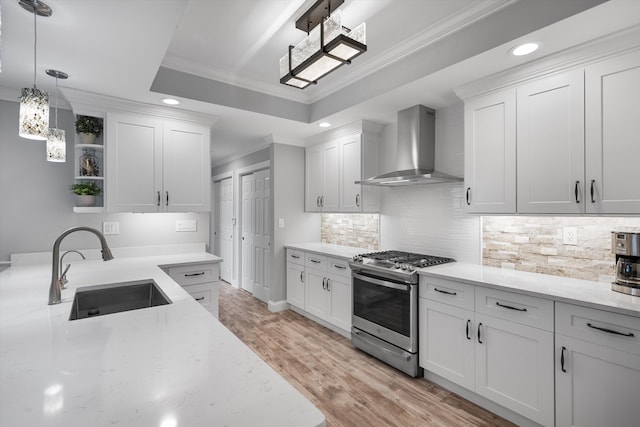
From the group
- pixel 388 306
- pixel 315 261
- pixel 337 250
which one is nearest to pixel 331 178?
pixel 337 250

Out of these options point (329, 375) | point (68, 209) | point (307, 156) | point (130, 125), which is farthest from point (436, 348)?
point (68, 209)

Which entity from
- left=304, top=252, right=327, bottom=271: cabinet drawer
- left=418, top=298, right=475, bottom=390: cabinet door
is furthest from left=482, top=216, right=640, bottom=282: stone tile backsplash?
left=304, top=252, right=327, bottom=271: cabinet drawer

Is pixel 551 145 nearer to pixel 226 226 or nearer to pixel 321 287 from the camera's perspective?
pixel 321 287

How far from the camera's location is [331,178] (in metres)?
4.02

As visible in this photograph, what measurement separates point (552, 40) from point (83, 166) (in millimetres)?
3759

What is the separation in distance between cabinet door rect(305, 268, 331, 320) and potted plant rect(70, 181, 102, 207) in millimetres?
2397

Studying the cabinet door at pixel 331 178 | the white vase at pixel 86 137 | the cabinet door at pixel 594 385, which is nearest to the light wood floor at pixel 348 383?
the cabinet door at pixel 594 385

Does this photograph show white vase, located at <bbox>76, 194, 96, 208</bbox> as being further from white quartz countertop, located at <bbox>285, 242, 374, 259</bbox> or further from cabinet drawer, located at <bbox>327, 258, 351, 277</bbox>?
cabinet drawer, located at <bbox>327, 258, 351, 277</bbox>

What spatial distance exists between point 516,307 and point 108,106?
145 inches

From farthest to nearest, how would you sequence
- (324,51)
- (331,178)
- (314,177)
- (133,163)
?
(314,177)
(331,178)
(133,163)
(324,51)

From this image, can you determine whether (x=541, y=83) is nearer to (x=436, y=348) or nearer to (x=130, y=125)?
(x=436, y=348)

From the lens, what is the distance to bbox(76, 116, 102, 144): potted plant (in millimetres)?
2838

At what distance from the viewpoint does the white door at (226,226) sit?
5.93 metres

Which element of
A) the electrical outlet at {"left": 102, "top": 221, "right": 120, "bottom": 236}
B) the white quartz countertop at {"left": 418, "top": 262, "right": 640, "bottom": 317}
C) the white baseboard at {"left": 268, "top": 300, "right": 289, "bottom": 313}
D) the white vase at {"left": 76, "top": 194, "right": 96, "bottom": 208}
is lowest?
the white baseboard at {"left": 268, "top": 300, "right": 289, "bottom": 313}
